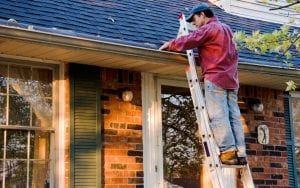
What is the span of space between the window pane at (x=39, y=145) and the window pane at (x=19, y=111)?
16 cm

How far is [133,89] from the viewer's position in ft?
23.6

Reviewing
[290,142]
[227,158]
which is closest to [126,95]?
[227,158]

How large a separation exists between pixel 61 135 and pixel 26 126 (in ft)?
1.31

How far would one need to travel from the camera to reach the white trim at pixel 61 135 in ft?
21.3

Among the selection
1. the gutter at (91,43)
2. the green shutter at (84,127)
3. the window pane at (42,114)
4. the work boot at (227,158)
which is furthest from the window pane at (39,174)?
the work boot at (227,158)

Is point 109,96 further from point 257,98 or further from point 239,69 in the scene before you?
point 257,98

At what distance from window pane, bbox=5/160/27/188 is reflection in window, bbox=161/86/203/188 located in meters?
1.83

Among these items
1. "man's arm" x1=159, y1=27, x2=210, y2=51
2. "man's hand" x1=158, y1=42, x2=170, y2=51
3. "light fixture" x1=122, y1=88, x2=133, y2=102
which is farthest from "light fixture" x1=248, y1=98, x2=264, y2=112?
"man's arm" x1=159, y1=27, x2=210, y2=51

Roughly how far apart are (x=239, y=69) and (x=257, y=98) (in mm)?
1499

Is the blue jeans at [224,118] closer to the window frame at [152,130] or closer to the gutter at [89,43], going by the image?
the gutter at [89,43]

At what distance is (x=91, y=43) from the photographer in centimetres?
595

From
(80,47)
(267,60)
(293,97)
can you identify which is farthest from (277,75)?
(80,47)

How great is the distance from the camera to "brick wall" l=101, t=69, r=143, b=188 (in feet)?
22.3

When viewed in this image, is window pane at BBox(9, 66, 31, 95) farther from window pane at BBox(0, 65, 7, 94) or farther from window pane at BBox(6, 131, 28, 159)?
window pane at BBox(6, 131, 28, 159)
